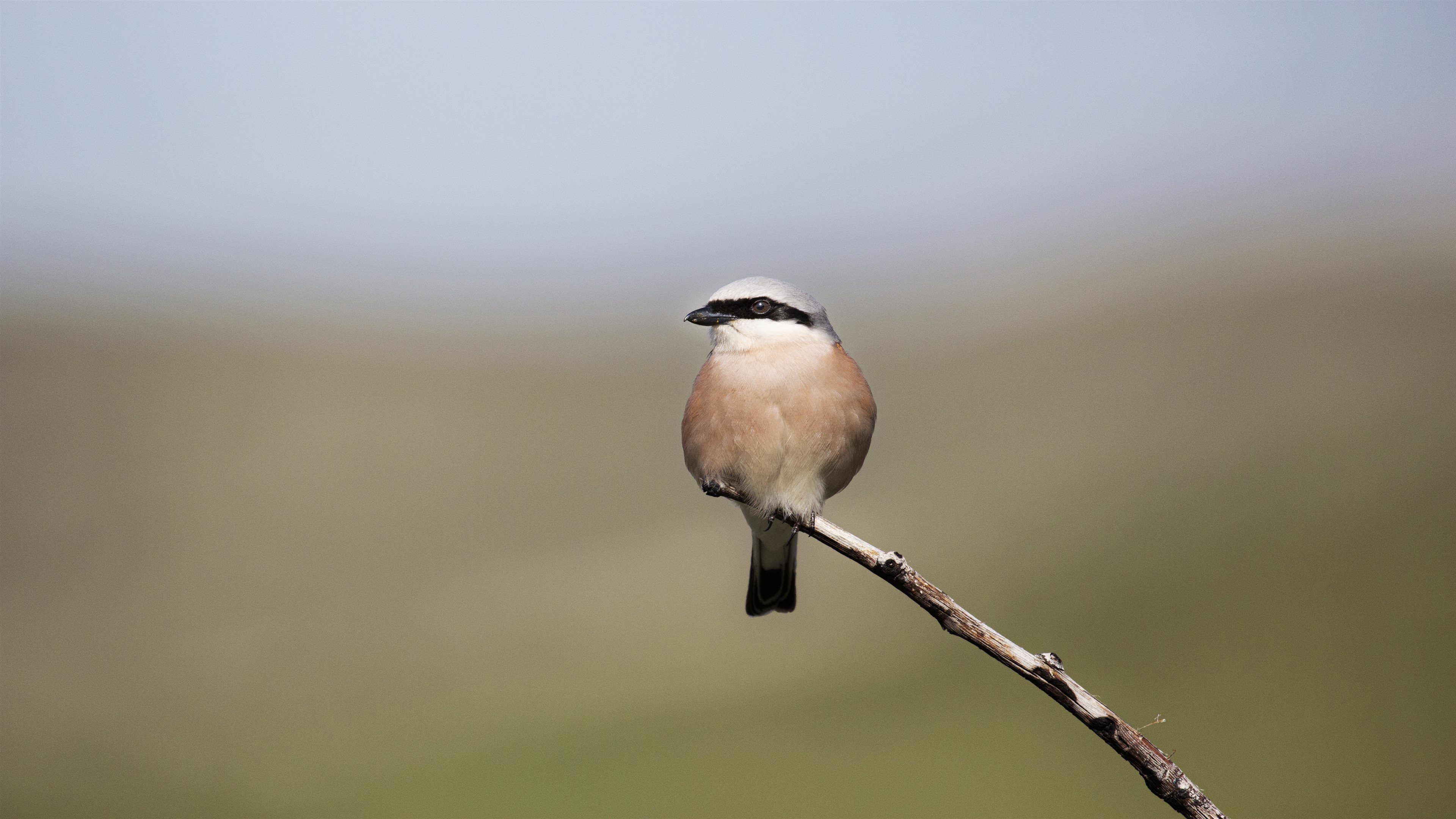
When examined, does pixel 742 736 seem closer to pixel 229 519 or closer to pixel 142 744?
pixel 142 744

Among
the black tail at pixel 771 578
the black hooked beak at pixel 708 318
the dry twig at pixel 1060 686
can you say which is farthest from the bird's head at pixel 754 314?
the dry twig at pixel 1060 686

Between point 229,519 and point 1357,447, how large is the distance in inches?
1154

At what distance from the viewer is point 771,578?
15.1 ft

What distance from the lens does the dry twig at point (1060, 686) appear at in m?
2.07

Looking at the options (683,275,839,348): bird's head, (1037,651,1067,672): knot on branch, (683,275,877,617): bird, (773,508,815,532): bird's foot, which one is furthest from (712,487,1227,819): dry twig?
(683,275,839,348): bird's head

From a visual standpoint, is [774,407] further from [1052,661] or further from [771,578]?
[1052,661]

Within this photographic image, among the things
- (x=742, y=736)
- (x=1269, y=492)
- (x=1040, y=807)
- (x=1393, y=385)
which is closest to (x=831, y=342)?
(x=1040, y=807)

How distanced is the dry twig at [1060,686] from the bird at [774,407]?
96 centimetres

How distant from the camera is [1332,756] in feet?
44.4

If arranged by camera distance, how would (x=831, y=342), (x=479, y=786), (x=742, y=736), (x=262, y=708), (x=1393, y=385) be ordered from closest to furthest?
(x=831, y=342)
(x=479, y=786)
(x=742, y=736)
(x=262, y=708)
(x=1393, y=385)

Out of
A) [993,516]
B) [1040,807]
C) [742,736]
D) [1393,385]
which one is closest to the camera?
[1040,807]

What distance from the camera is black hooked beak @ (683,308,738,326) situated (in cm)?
378

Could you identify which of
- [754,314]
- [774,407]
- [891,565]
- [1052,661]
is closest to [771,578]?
[774,407]

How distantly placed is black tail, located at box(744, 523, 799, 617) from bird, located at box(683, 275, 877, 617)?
555mm
